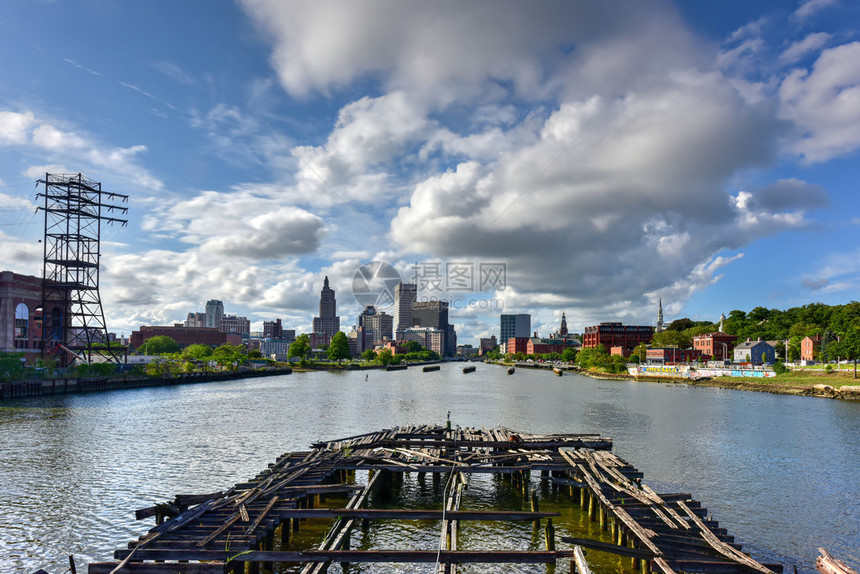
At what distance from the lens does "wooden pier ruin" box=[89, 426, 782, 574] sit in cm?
1534

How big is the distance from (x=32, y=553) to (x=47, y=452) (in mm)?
22502

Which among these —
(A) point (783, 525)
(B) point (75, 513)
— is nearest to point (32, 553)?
(B) point (75, 513)

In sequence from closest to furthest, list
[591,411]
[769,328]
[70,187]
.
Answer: [591,411], [70,187], [769,328]

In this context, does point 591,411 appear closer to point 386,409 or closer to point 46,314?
point 386,409

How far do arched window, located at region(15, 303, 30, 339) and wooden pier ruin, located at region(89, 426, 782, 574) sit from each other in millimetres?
92773

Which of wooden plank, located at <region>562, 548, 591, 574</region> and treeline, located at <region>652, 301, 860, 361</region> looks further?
treeline, located at <region>652, 301, 860, 361</region>

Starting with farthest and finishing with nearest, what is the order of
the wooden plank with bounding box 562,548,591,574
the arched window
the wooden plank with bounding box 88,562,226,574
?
the arched window, the wooden plank with bounding box 562,548,591,574, the wooden plank with bounding box 88,562,226,574

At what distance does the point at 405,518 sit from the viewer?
1902cm

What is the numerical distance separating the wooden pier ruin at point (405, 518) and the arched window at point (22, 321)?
92.8 m

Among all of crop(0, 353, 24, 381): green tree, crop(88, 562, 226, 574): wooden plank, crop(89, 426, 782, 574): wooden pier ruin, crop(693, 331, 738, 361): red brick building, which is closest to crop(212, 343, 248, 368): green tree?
crop(0, 353, 24, 381): green tree

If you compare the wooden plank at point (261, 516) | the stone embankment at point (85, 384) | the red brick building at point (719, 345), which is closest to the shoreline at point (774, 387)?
the red brick building at point (719, 345)

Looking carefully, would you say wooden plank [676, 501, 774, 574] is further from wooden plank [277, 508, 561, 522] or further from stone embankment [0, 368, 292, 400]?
stone embankment [0, 368, 292, 400]

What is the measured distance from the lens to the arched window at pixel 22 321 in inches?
3716

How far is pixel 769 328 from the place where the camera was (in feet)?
636
